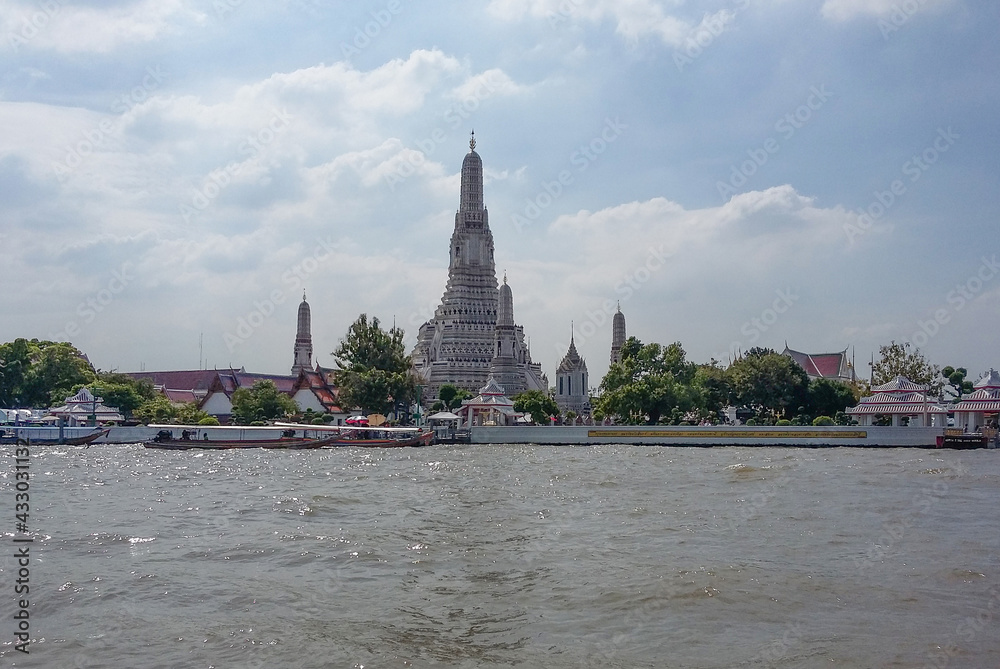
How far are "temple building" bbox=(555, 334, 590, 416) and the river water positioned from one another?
64.9 m

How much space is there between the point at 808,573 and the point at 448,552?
5.73m

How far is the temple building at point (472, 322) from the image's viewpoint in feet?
297

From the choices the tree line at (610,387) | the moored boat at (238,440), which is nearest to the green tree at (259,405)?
the tree line at (610,387)

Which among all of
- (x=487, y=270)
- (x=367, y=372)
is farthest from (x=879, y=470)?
(x=487, y=270)

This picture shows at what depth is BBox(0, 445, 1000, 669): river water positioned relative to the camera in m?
10.9

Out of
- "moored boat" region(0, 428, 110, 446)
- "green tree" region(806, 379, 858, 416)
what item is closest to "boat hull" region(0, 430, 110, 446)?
"moored boat" region(0, 428, 110, 446)

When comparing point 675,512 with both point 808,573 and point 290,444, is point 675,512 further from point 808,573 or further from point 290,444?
point 290,444

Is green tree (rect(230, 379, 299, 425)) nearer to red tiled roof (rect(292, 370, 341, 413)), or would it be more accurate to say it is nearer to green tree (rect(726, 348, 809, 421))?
red tiled roof (rect(292, 370, 341, 413))

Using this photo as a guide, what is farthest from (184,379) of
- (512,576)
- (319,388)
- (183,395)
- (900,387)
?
(512,576)

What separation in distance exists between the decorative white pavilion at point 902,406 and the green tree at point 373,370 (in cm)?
3103

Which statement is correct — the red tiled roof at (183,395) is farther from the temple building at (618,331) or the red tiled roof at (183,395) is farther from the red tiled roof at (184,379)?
the temple building at (618,331)

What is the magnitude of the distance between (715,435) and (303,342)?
59021mm

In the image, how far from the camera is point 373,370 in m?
71.6

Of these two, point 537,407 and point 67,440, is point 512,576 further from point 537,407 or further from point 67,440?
point 537,407
